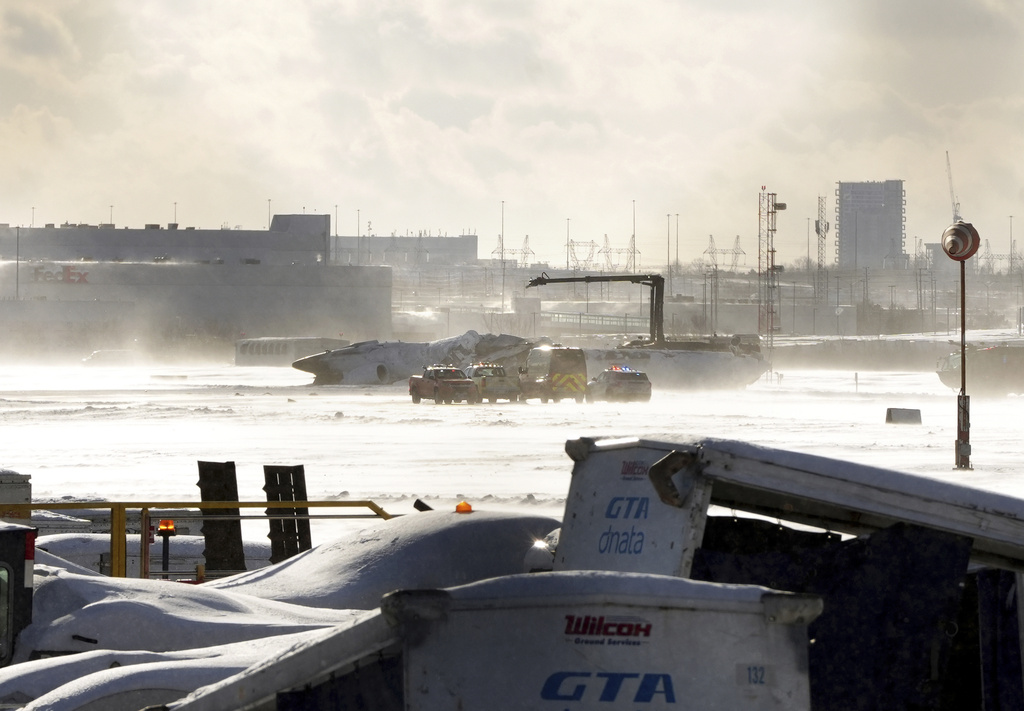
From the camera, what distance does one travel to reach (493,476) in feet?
72.8

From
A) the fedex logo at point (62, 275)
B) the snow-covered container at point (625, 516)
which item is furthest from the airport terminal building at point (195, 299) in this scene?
the snow-covered container at point (625, 516)

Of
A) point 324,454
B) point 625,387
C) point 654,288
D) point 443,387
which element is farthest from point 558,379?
point 324,454

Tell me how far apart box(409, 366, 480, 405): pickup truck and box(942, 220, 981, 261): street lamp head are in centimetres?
2711

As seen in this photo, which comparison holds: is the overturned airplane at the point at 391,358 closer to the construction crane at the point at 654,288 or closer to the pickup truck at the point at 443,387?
the construction crane at the point at 654,288

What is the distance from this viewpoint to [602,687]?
3.38 m

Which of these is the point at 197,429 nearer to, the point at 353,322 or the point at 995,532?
the point at 995,532

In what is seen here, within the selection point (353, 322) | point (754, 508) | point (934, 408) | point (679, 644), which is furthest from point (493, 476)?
point (353, 322)

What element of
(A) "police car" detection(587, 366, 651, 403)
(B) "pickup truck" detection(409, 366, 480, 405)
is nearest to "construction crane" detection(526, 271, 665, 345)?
(B) "pickup truck" detection(409, 366, 480, 405)

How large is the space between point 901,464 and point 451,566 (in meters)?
17.4

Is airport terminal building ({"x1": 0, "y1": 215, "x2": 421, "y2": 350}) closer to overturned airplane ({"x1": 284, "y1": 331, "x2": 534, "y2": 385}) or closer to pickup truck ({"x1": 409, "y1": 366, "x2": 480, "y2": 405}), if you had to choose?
overturned airplane ({"x1": 284, "y1": 331, "x2": 534, "y2": 385})

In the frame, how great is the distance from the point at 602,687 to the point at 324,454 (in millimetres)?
23655

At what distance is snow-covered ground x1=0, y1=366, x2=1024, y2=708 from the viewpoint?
6.81 metres

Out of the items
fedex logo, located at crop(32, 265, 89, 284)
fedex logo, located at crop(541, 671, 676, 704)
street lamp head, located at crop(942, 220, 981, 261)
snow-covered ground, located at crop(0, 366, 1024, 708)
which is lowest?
snow-covered ground, located at crop(0, 366, 1024, 708)

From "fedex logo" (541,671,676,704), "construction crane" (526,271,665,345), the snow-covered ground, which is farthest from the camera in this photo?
"construction crane" (526,271,665,345)
